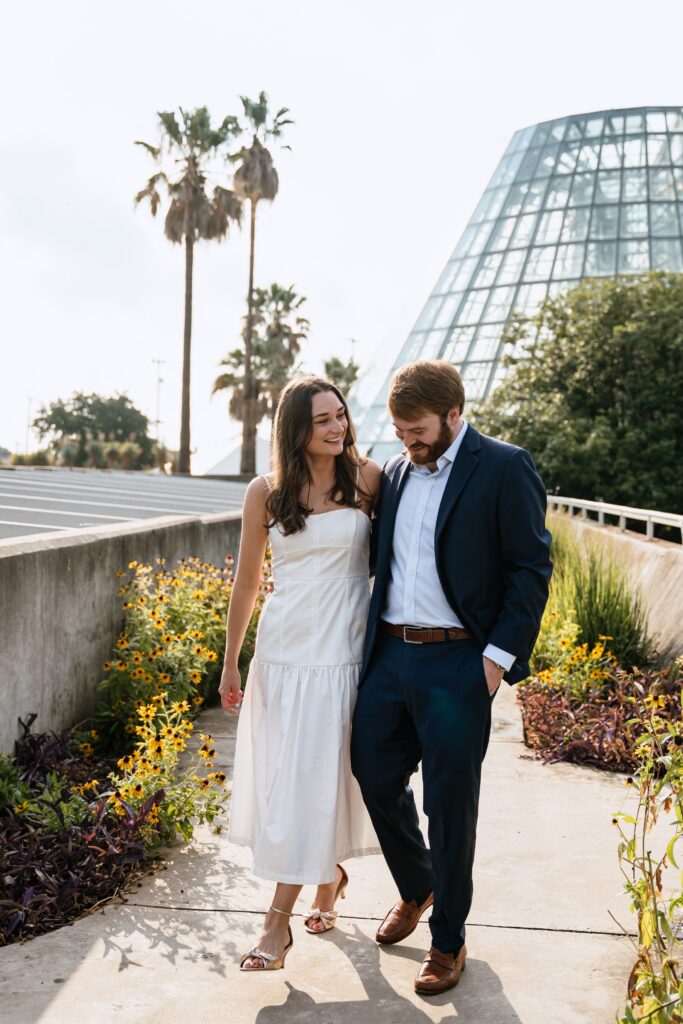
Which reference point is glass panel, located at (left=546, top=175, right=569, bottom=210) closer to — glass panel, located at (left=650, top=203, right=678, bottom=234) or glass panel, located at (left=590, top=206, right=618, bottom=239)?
glass panel, located at (left=590, top=206, right=618, bottom=239)

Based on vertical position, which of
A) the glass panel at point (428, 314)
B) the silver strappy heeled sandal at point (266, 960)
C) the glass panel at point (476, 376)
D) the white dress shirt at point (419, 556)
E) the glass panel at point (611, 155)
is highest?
the glass panel at point (611, 155)

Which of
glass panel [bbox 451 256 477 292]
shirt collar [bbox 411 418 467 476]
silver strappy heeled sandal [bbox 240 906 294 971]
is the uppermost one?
glass panel [bbox 451 256 477 292]

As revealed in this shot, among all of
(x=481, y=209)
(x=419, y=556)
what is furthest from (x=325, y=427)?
(x=481, y=209)

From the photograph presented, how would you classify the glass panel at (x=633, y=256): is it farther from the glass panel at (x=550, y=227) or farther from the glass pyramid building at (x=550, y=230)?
the glass panel at (x=550, y=227)

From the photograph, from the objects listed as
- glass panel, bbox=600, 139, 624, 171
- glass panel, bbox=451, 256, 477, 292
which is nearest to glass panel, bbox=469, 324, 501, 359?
glass panel, bbox=451, 256, 477, 292

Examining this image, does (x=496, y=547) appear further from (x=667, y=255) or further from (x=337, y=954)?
(x=667, y=255)

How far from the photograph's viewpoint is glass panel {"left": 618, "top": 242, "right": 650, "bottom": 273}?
3647 cm

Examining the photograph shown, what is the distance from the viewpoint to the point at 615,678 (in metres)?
6.33

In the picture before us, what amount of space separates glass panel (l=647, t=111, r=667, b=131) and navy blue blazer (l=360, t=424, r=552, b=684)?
43094 mm

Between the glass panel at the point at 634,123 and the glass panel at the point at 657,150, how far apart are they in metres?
0.90

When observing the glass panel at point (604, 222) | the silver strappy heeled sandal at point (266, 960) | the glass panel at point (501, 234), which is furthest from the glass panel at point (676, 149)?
the silver strappy heeled sandal at point (266, 960)

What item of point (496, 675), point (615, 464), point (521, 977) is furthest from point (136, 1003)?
point (615, 464)

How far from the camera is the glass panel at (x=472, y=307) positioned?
124ft

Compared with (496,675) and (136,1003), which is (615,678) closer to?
(496,675)
